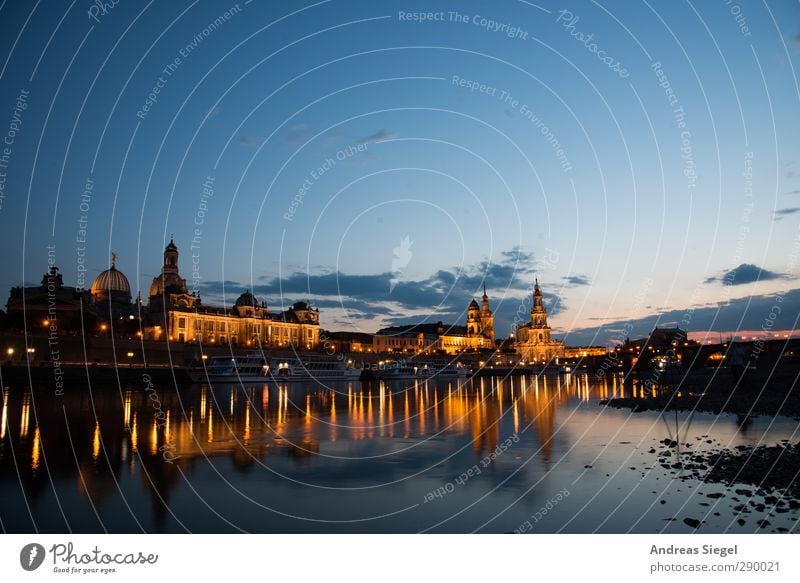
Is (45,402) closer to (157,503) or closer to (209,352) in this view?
(157,503)

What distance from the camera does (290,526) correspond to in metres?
11.3

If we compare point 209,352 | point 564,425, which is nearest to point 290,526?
point 564,425

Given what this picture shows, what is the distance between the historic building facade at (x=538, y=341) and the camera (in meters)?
184

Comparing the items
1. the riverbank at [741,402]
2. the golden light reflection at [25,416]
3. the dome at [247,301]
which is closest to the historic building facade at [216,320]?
the dome at [247,301]

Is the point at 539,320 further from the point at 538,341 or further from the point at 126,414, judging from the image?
the point at 126,414

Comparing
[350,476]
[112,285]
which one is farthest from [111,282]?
[350,476]

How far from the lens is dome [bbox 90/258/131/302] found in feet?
376

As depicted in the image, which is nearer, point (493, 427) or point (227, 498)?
point (227, 498)

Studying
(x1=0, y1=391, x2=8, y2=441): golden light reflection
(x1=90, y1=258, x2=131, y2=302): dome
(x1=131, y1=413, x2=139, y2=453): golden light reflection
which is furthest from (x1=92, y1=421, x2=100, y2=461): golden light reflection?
(x1=90, y1=258, x2=131, y2=302): dome

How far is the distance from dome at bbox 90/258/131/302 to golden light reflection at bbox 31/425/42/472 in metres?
100

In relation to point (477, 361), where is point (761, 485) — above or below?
above

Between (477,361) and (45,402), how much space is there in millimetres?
148917

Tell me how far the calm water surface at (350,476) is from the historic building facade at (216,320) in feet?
273

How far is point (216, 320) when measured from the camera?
4796 inches
